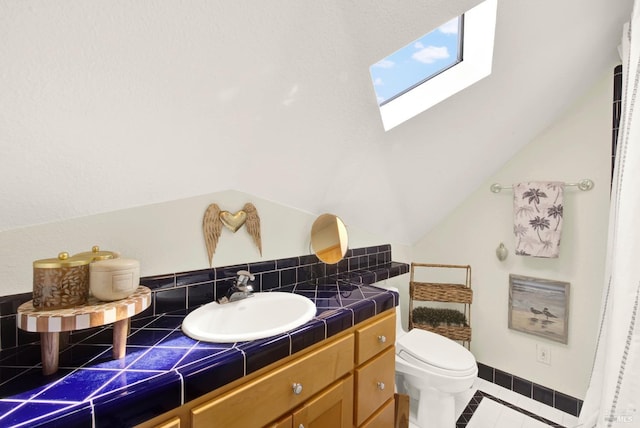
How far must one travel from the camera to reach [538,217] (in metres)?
1.93

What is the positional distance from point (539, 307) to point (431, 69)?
5.66 feet

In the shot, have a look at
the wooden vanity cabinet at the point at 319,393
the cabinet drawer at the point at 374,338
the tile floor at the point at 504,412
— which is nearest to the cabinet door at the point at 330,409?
the wooden vanity cabinet at the point at 319,393

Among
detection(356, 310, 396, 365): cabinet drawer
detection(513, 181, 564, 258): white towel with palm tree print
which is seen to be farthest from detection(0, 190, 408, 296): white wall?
detection(513, 181, 564, 258): white towel with palm tree print

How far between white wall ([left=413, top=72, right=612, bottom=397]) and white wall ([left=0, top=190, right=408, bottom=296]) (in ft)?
4.57

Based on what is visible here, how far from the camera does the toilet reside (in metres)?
1.58

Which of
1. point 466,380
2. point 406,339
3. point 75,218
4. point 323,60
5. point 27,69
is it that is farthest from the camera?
point 406,339

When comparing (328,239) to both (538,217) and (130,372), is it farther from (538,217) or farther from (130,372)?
(538,217)

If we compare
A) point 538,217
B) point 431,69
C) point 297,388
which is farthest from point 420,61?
point 297,388

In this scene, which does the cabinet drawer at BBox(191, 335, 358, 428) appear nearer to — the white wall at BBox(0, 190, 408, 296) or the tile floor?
the white wall at BBox(0, 190, 408, 296)

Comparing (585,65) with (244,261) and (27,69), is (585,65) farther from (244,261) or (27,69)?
(27,69)

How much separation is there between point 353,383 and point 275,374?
0.46m

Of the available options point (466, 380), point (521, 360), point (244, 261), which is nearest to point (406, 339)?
point (466, 380)

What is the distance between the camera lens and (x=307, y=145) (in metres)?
1.38

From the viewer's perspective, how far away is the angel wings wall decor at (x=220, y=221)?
131 centimetres
